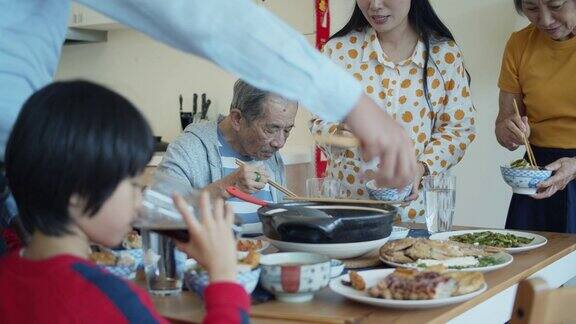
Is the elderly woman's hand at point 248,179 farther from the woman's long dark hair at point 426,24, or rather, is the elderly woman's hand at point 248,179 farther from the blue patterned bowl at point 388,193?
the woman's long dark hair at point 426,24

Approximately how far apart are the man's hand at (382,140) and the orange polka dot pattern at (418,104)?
1.21m

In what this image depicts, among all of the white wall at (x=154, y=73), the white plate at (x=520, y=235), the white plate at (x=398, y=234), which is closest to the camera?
the white plate at (x=520, y=235)

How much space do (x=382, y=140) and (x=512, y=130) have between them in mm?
1244

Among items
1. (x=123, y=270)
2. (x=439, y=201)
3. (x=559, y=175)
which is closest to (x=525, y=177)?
(x=559, y=175)

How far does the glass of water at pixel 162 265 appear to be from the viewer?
121cm

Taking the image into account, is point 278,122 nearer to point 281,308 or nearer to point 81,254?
point 281,308

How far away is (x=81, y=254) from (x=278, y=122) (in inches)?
45.4

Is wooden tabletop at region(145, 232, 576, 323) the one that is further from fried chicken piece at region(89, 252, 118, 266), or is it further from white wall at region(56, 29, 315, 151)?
white wall at region(56, 29, 315, 151)

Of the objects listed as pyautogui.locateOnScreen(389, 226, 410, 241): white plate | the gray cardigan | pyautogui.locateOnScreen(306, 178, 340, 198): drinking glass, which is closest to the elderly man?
the gray cardigan

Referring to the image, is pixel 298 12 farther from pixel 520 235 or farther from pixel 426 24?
pixel 520 235

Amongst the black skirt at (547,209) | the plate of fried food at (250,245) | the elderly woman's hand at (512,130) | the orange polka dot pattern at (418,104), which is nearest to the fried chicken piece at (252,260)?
the plate of fried food at (250,245)

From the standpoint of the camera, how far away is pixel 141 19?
0.91 metres

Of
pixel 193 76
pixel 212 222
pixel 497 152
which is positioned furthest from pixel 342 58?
pixel 193 76

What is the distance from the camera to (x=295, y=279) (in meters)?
1.09
